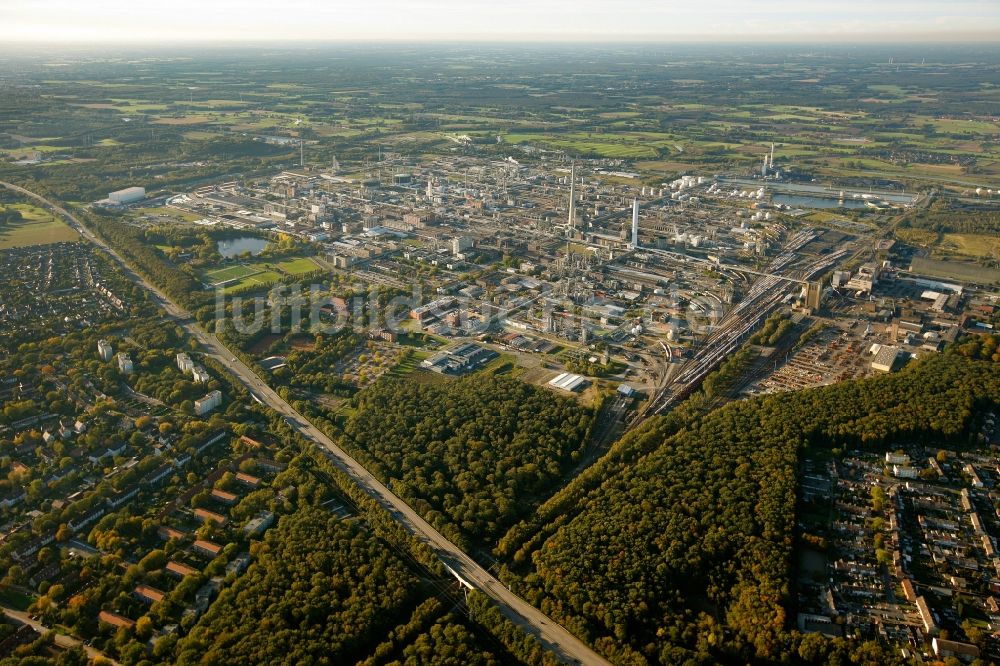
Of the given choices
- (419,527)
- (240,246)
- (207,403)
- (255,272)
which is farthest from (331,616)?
(240,246)

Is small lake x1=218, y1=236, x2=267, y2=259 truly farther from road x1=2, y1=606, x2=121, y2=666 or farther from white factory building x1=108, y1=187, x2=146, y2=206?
road x1=2, y1=606, x2=121, y2=666

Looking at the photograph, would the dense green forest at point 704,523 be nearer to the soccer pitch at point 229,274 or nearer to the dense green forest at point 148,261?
the dense green forest at point 148,261

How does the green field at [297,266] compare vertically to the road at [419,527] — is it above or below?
above

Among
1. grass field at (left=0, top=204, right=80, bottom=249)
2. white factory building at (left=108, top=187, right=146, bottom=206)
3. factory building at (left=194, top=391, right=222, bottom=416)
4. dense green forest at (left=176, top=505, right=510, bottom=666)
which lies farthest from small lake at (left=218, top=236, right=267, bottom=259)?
dense green forest at (left=176, top=505, right=510, bottom=666)

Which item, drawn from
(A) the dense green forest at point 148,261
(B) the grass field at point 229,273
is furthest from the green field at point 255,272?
(A) the dense green forest at point 148,261

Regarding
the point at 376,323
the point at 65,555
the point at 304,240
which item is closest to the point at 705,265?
the point at 376,323

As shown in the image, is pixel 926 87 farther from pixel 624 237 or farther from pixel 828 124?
pixel 624 237

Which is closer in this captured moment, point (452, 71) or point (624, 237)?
point (624, 237)
